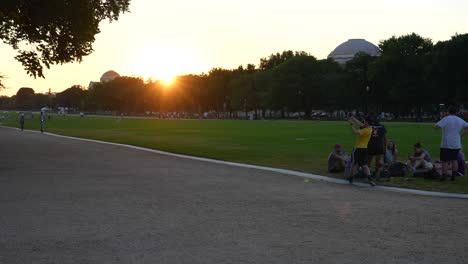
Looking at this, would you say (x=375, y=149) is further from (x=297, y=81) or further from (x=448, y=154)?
(x=297, y=81)

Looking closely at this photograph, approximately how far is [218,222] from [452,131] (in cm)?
777

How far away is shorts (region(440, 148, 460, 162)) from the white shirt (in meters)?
0.11

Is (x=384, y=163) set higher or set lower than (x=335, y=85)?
lower

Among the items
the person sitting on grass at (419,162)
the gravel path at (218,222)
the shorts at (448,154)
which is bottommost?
the gravel path at (218,222)

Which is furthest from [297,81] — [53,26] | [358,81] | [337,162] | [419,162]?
[419,162]

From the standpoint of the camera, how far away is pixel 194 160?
66.4 ft

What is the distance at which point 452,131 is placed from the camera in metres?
13.5

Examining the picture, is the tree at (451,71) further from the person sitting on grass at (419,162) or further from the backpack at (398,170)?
the backpack at (398,170)

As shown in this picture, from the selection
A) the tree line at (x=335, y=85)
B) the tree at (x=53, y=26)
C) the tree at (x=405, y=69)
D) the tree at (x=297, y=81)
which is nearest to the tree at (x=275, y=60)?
the tree line at (x=335, y=85)

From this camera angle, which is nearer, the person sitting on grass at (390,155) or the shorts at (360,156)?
A: the shorts at (360,156)

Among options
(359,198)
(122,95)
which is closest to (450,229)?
(359,198)

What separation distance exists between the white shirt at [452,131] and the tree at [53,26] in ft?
53.6

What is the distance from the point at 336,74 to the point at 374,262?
96.1 metres

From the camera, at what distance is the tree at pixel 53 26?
22750mm
